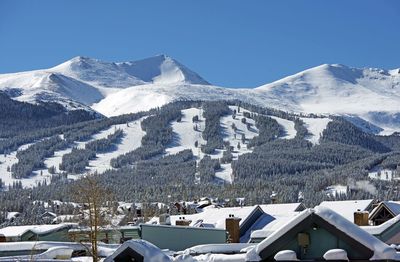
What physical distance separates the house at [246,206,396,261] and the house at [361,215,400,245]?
43.4 feet

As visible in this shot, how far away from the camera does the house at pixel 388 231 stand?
35.3 meters

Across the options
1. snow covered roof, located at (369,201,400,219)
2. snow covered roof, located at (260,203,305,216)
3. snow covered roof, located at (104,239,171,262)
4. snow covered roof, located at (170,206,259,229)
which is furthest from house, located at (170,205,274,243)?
snow covered roof, located at (104,239,171,262)

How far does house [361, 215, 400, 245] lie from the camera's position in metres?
35.3

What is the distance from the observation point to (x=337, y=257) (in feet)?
70.6

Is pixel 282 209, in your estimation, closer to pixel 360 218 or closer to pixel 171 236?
pixel 360 218

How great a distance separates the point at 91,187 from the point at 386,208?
22.5 meters

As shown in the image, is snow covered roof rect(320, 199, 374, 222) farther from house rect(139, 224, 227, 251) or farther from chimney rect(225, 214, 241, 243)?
house rect(139, 224, 227, 251)

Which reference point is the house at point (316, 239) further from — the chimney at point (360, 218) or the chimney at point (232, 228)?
the chimney at point (232, 228)

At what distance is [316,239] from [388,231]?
1438cm

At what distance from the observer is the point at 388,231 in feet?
118

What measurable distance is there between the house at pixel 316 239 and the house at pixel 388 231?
13.2 metres

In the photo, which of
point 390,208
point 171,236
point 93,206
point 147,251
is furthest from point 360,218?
point 147,251

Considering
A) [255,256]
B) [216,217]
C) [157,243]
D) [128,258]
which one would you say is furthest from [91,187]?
[216,217]

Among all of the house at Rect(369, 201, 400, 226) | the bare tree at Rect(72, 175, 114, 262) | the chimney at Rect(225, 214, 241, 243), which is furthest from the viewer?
the house at Rect(369, 201, 400, 226)
